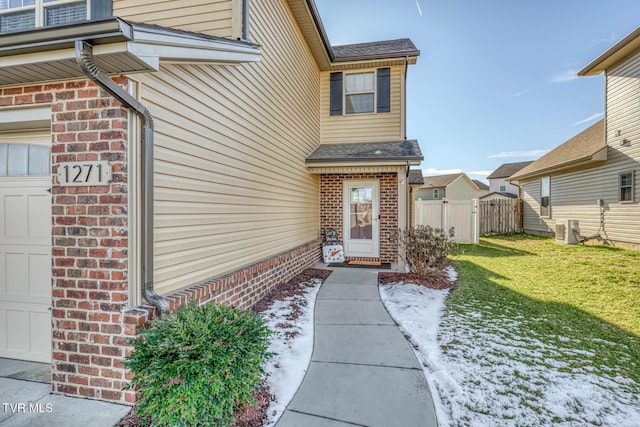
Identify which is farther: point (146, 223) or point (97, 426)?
point (146, 223)

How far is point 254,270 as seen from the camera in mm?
4680

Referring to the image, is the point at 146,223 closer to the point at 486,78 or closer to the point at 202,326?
the point at 202,326

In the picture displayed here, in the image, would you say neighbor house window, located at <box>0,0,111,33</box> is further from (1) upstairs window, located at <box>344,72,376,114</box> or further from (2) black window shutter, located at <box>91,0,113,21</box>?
(1) upstairs window, located at <box>344,72,376,114</box>

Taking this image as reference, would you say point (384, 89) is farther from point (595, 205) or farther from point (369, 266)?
point (595, 205)

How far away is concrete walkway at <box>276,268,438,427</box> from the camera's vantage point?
7.91 ft

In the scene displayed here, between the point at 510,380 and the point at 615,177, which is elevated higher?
the point at 615,177

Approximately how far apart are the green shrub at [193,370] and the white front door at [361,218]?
21.9ft

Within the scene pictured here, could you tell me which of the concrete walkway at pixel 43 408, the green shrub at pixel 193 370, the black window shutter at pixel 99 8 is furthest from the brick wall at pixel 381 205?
the concrete walkway at pixel 43 408

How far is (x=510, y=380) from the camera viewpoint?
9.61 ft

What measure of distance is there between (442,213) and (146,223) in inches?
479

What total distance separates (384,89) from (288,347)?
753 centimetres

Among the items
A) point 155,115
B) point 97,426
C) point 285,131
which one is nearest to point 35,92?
point 155,115

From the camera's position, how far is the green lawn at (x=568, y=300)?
11.7 feet

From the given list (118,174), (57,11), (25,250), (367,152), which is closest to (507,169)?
(367,152)
